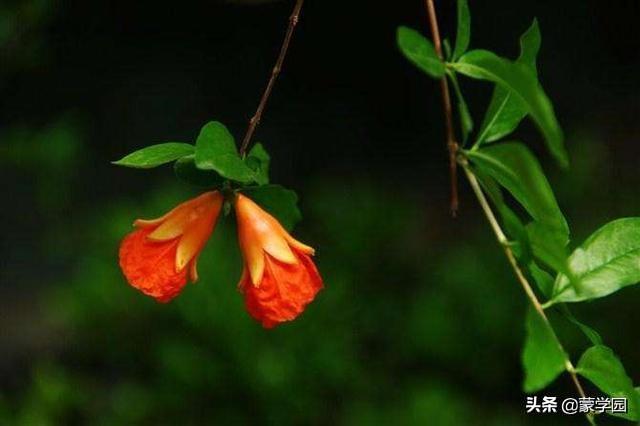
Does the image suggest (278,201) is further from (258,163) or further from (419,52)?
(419,52)

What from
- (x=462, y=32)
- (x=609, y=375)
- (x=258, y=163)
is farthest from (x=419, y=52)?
(x=609, y=375)

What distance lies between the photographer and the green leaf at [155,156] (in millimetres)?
901

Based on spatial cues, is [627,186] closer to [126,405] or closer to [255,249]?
[126,405]

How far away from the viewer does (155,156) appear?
908 millimetres

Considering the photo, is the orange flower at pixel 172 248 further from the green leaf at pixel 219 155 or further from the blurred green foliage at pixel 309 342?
the blurred green foliage at pixel 309 342

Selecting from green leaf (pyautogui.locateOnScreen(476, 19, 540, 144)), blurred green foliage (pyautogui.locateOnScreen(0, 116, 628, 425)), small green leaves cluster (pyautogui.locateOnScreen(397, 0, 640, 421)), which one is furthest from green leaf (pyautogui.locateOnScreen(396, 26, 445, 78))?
blurred green foliage (pyautogui.locateOnScreen(0, 116, 628, 425))

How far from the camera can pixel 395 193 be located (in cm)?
355

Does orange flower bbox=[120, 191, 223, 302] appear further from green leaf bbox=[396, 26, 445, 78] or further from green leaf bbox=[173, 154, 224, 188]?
green leaf bbox=[396, 26, 445, 78]

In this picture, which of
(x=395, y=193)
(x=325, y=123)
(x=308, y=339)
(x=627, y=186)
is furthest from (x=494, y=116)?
(x=325, y=123)

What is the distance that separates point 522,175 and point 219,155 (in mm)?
251

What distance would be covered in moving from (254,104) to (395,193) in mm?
599

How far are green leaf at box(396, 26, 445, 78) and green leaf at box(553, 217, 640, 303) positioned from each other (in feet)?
0.71

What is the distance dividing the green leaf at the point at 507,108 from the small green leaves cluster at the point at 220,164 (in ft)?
0.66

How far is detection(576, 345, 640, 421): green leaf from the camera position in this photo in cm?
91
